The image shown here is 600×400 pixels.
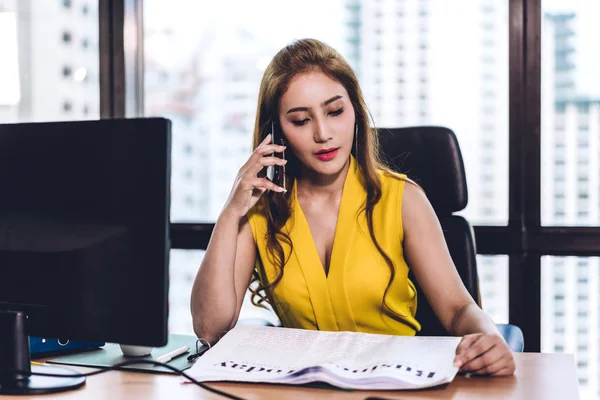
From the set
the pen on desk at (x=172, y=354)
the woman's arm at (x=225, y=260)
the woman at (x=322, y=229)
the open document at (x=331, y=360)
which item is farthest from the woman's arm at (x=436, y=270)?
the pen on desk at (x=172, y=354)

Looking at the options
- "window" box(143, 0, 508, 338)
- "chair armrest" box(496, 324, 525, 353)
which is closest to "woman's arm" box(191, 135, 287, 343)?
"chair armrest" box(496, 324, 525, 353)

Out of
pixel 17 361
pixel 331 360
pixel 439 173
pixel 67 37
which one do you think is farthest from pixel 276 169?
pixel 67 37

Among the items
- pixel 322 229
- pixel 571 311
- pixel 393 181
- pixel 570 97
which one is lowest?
pixel 571 311

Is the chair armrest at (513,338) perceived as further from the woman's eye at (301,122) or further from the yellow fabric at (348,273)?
the woman's eye at (301,122)

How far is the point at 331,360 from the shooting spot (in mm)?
1017

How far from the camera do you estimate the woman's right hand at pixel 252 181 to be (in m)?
1.45

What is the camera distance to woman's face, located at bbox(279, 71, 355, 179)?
57.6 inches

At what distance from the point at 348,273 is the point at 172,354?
484 mm

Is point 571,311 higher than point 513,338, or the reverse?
point 513,338

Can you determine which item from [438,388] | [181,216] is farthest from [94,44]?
[438,388]

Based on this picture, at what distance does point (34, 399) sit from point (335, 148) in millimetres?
818

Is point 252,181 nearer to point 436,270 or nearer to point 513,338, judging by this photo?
point 436,270

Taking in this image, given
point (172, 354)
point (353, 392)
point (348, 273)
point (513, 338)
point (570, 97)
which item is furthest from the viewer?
point (570, 97)

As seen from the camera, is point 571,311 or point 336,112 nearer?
point 336,112
